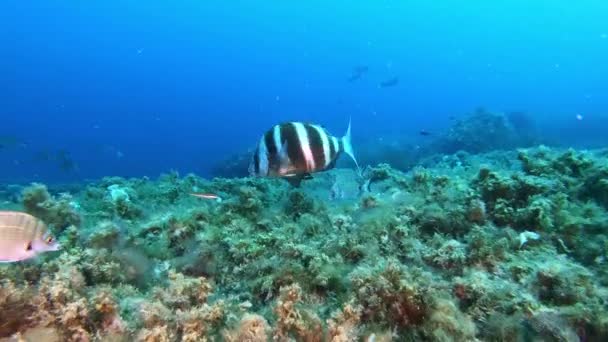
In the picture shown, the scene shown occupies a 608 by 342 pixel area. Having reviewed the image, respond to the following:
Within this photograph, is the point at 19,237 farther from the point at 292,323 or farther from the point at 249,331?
the point at 292,323

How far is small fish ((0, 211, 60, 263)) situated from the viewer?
2.52m

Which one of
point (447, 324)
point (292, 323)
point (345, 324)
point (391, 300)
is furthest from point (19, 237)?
point (447, 324)

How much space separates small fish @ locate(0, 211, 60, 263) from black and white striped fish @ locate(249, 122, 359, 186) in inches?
67.5

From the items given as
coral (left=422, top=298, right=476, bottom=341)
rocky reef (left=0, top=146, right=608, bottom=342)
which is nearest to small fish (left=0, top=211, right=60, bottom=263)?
rocky reef (left=0, top=146, right=608, bottom=342)

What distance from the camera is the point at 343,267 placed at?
3152 mm

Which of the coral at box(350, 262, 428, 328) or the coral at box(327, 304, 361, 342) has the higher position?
the coral at box(350, 262, 428, 328)

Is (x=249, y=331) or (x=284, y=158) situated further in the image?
(x=284, y=158)

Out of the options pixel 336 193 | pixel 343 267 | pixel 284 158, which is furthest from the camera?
pixel 336 193

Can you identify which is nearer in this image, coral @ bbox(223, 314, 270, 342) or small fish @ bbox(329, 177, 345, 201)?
coral @ bbox(223, 314, 270, 342)

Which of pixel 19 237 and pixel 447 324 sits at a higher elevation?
pixel 19 237

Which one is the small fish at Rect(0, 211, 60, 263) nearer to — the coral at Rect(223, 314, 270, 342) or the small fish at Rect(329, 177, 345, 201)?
the coral at Rect(223, 314, 270, 342)

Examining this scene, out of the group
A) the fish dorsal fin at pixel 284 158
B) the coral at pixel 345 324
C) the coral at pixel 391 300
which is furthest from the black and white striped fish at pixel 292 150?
the coral at pixel 345 324

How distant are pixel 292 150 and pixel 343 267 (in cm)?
109

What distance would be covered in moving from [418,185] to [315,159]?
1.79 metres
